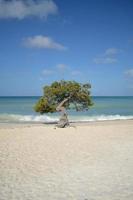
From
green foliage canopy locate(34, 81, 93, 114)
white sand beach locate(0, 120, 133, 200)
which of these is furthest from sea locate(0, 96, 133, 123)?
white sand beach locate(0, 120, 133, 200)

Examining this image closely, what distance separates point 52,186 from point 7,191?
3.39ft

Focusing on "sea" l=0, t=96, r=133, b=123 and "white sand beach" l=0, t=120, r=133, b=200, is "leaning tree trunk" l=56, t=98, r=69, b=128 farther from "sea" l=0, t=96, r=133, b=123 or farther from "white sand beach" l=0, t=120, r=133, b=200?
"sea" l=0, t=96, r=133, b=123

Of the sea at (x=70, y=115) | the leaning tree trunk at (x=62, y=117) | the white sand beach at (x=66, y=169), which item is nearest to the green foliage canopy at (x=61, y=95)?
the leaning tree trunk at (x=62, y=117)

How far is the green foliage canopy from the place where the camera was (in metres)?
20.0

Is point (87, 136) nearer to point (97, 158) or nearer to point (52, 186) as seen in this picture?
point (97, 158)

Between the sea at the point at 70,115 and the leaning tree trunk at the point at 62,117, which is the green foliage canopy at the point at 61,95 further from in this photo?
the sea at the point at 70,115

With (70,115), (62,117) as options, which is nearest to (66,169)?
(62,117)

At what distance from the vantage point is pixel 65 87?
2008 centimetres

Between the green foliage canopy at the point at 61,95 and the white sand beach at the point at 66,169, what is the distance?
6.51 m

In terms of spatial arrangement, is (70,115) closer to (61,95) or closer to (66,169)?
(61,95)

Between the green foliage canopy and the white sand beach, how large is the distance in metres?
6.51

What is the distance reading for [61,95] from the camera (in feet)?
66.8

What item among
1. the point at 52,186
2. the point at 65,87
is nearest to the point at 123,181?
the point at 52,186

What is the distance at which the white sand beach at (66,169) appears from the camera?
623 cm
